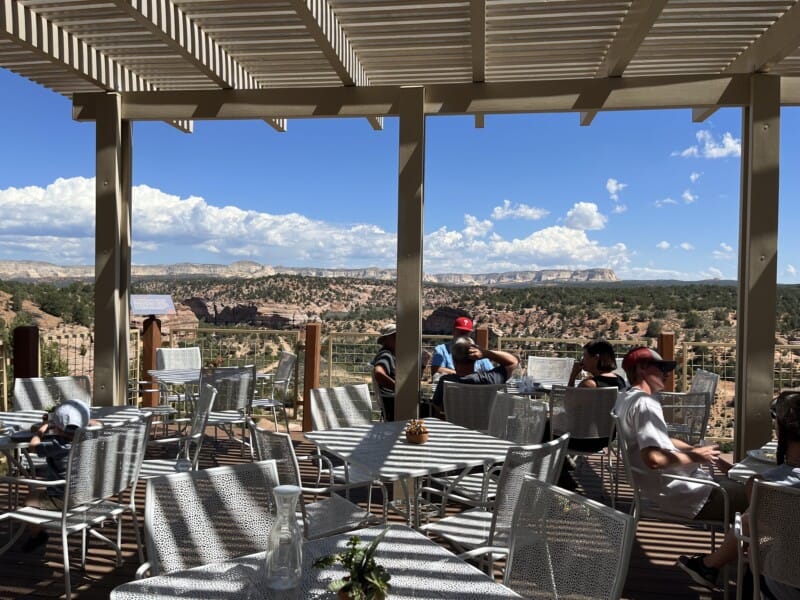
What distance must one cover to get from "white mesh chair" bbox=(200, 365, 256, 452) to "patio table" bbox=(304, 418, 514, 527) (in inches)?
74.9

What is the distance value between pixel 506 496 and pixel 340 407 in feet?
6.05

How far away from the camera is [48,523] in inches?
114

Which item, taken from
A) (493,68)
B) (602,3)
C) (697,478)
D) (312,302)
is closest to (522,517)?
(697,478)

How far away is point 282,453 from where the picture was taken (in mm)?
2707

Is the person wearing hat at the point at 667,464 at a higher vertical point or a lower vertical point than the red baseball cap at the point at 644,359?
lower

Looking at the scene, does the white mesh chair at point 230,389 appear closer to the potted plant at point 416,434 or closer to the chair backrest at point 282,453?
the potted plant at point 416,434

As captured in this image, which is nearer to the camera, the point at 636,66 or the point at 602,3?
the point at 602,3

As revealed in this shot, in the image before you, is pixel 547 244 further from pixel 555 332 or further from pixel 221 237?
pixel 221 237

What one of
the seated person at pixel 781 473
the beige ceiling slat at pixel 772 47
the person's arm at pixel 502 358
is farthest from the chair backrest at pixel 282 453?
the beige ceiling slat at pixel 772 47

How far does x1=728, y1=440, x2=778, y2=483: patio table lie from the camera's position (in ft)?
9.07

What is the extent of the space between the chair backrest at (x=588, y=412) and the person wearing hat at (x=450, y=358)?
1.13 metres

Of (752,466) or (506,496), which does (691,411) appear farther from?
(506,496)

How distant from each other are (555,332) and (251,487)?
824 inches

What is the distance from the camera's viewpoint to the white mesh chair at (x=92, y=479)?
2.81 metres
